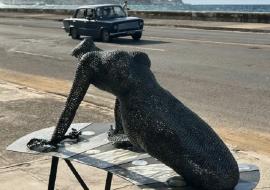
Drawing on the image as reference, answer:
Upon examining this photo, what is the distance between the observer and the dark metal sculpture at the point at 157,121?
340cm

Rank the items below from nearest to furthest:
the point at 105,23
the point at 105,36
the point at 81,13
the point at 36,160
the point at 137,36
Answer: the point at 36,160 → the point at 105,23 → the point at 105,36 → the point at 137,36 → the point at 81,13

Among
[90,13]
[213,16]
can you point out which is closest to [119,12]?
[90,13]

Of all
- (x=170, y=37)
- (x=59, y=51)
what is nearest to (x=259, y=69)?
(x=59, y=51)

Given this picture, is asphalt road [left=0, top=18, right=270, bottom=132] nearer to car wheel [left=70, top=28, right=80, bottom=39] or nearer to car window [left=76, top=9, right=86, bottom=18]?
car wheel [left=70, top=28, right=80, bottom=39]

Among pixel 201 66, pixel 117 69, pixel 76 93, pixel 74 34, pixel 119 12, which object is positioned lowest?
pixel 74 34

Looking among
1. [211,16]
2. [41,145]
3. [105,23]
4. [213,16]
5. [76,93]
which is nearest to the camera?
[76,93]

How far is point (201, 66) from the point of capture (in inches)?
605

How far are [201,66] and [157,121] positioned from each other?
12.0 metres

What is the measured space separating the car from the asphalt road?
484mm

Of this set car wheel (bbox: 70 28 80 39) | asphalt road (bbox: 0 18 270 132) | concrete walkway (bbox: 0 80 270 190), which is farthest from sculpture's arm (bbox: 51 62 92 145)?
car wheel (bbox: 70 28 80 39)

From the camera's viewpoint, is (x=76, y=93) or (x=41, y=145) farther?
(x=41, y=145)

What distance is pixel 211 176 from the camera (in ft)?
11.0

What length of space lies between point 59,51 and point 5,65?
4.00m

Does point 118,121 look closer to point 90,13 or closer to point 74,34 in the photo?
point 90,13
